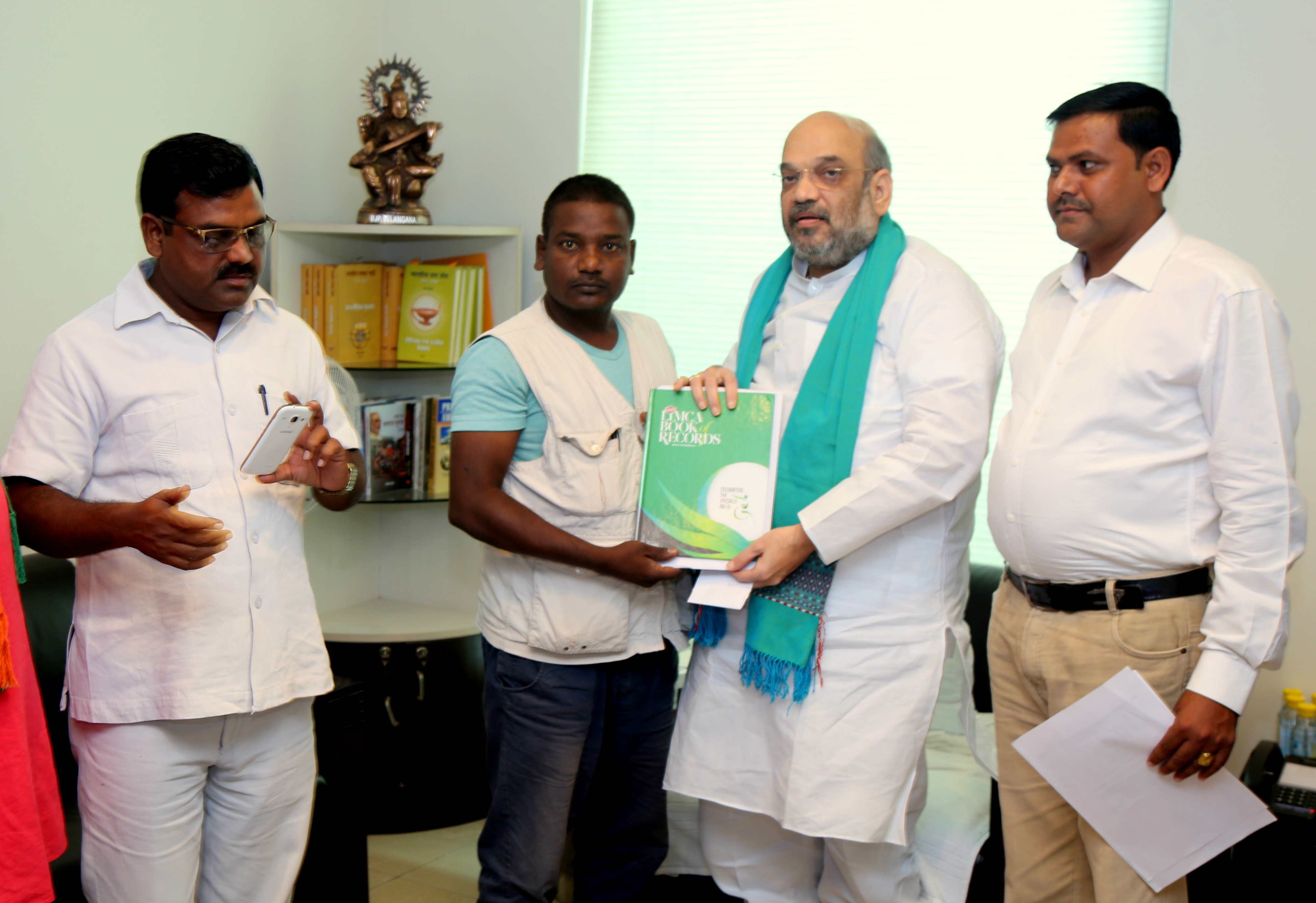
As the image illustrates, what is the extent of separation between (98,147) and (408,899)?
2272 mm

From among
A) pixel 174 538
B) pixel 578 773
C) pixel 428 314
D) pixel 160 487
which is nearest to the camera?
pixel 174 538

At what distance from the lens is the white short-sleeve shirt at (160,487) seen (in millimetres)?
1753

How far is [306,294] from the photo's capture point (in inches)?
140

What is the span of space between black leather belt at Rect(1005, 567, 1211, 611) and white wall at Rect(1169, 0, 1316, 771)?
1.23 m

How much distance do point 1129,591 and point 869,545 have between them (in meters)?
0.52

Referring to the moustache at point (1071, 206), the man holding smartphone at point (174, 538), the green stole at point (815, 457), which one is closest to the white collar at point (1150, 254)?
the moustache at point (1071, 206)

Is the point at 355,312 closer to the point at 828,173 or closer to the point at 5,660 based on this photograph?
the point at 828,173

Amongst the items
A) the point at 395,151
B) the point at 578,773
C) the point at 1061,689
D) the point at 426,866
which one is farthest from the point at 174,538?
the point at 395,151

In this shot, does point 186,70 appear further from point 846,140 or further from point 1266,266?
point 1266,266

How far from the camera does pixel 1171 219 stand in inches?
75.6

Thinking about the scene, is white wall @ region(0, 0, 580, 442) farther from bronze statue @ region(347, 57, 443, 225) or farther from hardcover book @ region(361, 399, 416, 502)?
hardcover book @ region(361, 399, 416, 502)

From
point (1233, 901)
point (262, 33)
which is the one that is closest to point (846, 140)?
point (1233, 901)

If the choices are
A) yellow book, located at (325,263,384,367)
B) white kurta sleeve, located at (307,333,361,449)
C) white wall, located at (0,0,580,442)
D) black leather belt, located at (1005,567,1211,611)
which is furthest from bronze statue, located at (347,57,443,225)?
black leather belt, located at (1005,567,1211,611)

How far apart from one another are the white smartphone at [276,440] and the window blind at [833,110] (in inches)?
82.5
